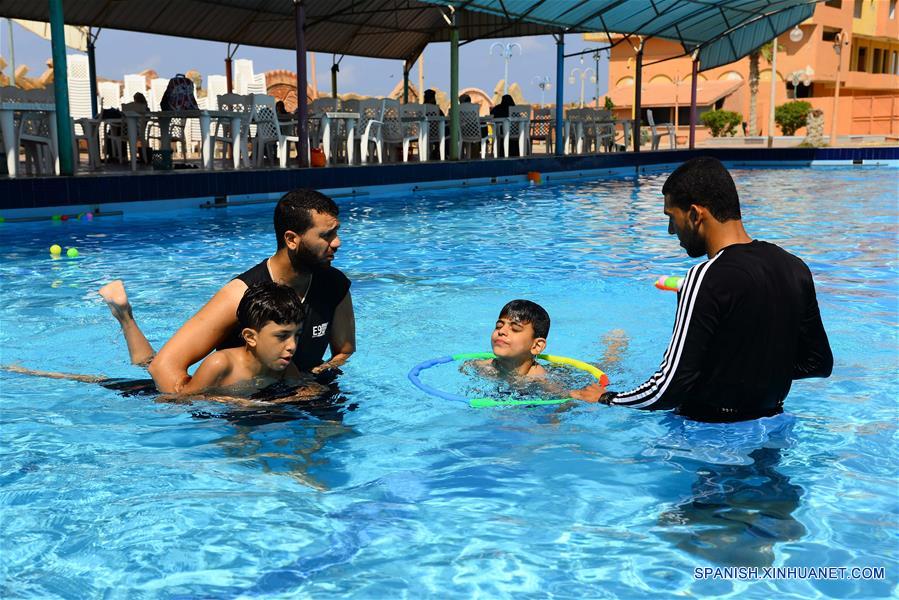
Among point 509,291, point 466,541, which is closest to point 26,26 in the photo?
point 509,291

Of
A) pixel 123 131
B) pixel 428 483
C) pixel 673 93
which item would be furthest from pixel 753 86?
pixel 428 483

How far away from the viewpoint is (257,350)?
335cm

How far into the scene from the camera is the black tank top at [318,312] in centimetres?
372

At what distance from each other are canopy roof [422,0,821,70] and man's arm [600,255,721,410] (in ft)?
41.0

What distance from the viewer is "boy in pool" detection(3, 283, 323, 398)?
3.26 metres

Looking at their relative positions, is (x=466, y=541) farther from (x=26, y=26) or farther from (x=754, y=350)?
(x=26, y=26)

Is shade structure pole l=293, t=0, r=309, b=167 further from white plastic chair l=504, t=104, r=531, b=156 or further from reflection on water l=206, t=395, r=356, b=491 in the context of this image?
reflection on water l=206, t=395, r=356, b=491

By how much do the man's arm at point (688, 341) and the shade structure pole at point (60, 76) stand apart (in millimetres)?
9304

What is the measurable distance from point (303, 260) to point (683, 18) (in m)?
19.4

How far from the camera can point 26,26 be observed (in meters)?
16.4

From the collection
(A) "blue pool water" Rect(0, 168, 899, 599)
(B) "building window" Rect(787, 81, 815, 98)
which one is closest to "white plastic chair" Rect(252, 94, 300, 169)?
(A) "blue pool water" Rect(0, 168, 899, 599)

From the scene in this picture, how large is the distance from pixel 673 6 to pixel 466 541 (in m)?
18.2

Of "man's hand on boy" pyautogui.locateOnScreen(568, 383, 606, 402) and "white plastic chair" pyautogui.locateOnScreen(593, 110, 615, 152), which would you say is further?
"white plastic chair" pyautogui.locateOnScreen(593, 110, 615, 152)

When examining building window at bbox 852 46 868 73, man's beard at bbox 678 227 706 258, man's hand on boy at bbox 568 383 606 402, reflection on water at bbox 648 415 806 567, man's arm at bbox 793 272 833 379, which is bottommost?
reflection on water at bbox 648 415 806 567
